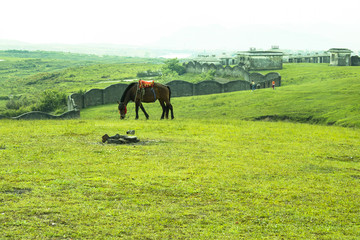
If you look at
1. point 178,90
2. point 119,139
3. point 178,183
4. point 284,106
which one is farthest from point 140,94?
point 178,90

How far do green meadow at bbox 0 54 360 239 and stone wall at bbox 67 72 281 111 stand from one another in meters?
21.5

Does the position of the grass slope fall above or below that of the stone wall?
below

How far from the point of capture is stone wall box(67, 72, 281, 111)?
1785 inches

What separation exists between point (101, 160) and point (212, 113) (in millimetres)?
22117

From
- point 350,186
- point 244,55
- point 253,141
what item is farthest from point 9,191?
point 244,55

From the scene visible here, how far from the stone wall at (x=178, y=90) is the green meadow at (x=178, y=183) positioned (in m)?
21.5

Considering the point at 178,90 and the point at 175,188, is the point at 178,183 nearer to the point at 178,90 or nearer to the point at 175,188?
the point at 175,188

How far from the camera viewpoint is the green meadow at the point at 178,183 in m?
9.49

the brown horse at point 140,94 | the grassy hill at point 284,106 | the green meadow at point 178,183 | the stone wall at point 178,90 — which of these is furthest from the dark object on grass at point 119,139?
the stone wall at point 178,90

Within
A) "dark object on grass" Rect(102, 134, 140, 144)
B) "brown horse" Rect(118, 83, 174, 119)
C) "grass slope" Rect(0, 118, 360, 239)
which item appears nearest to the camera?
"grass slope" Rect(0, 118, 360, 239)

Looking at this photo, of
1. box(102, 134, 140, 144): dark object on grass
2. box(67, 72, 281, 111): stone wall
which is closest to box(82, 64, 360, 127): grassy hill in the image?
box(67, 72, 281, 111): stone wall

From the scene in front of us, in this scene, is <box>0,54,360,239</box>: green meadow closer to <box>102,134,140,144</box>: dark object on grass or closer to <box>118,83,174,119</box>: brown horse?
<box>102,134,140,144</box>: dark object on grass

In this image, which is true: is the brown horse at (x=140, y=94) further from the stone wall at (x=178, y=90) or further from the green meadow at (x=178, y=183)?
the stone wall at (x=178, y=90)

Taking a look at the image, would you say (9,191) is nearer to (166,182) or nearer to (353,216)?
(166,182)
